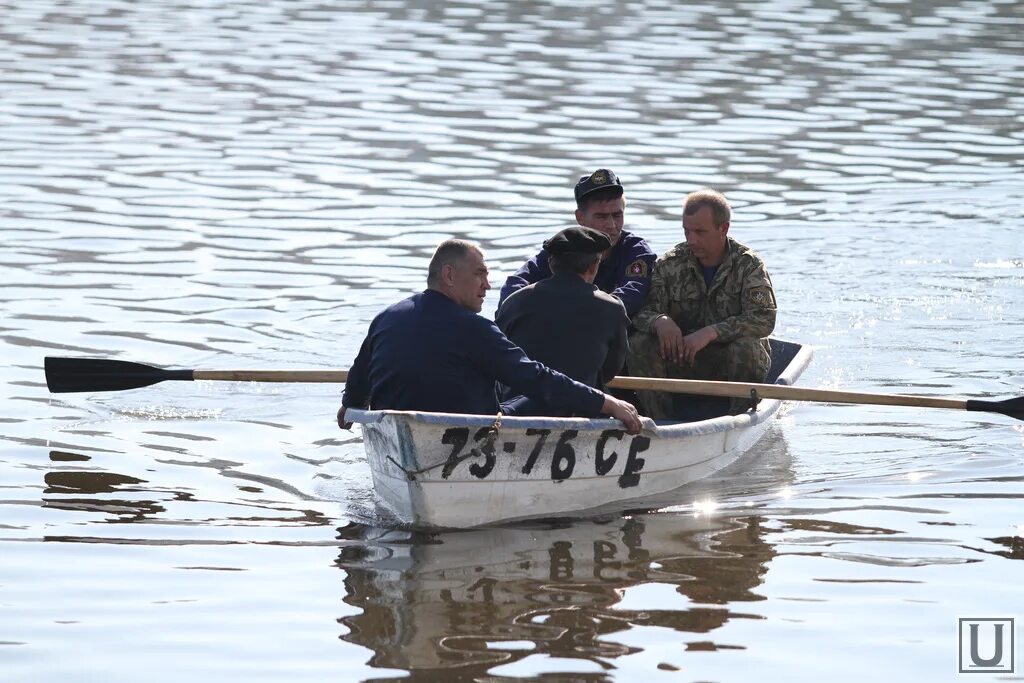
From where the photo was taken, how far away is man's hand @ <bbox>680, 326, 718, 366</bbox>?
9414 mm

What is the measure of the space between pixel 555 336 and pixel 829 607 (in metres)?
2.09

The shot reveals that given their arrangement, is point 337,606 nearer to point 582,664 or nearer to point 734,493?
point 582,664

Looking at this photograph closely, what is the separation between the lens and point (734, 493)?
8.81 meters

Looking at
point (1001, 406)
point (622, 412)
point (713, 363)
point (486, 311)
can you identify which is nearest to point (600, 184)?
point (713, 363)

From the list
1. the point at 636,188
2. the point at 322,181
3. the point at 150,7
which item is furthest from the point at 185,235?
the point at 150,7

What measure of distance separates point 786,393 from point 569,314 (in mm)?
→ 1507

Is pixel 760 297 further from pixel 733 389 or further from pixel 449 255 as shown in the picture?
pixel 449 255

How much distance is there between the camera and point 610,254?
383 inches

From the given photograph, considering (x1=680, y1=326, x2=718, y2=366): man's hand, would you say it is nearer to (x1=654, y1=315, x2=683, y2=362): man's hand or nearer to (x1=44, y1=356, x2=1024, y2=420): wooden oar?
(x1=654, y1=315, x2=683, y2=362): man's hand

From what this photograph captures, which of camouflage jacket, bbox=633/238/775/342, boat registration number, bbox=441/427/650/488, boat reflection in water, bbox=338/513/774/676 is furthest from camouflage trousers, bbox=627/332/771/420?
boat reflection in water, bbox=338/513/774/676

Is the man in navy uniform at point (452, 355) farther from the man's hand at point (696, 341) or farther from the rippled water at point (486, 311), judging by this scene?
the man's hand at point (696, 341)

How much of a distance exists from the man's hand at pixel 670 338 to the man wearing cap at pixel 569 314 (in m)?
1.15

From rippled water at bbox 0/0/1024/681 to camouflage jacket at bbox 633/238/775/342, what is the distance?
0.84 m

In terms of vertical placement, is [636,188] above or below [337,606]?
above
